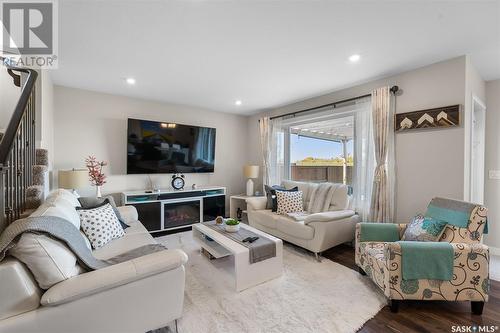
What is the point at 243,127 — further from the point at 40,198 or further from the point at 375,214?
the point at 40,198

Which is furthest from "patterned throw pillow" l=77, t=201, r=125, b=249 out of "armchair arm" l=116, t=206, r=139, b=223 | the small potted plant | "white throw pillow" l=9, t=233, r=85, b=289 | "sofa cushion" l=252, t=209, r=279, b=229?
"sofa cushion" l=252, t=209, r=279, b=229

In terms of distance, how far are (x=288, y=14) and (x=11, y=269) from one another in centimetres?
237

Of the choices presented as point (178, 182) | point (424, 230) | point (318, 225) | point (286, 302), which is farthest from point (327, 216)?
point (178, 182)

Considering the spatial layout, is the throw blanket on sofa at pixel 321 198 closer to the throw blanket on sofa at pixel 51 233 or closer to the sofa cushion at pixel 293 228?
the sofa cushion at pixel 293 228

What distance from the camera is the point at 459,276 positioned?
1.77 metres

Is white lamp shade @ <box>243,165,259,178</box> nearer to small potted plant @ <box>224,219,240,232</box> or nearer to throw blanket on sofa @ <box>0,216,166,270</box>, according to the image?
small potted plant @ <box>224,219,240,232</box>

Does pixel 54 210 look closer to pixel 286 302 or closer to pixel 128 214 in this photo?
pixel 128 214

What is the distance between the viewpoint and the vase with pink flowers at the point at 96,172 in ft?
11.0

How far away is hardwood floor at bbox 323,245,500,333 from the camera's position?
166cm

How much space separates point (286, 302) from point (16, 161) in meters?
2.31

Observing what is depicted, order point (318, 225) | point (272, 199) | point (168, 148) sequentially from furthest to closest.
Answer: point (168, 148), point (272, 199), point (318, 225)

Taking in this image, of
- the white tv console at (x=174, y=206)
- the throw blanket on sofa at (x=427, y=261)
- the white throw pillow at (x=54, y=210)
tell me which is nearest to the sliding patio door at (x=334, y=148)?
the throw blanket on sofa at (x=427, y=261)

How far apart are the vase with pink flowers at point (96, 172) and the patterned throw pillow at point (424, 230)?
4112 mm

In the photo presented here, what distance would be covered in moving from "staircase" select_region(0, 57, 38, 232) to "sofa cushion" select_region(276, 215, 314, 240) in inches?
107
